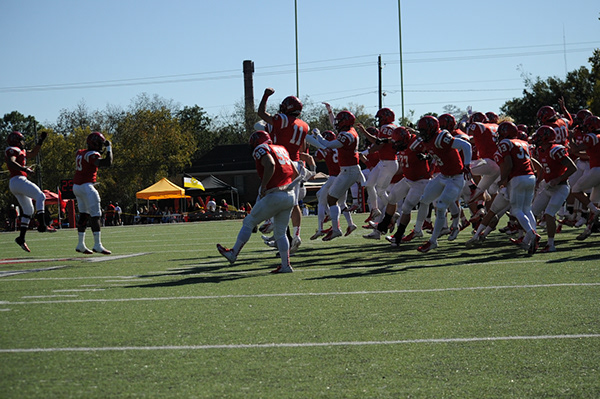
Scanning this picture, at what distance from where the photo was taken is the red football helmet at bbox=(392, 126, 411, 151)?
524 inches

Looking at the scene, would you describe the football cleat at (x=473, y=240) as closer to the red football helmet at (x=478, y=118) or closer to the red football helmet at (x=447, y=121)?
the red football helmet at (x=447, y=121)

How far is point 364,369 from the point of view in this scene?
15.1 feet

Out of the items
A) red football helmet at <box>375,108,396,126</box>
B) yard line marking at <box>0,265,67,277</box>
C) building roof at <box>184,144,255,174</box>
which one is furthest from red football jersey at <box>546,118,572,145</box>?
building roof at <box>184,144,255,174</box>

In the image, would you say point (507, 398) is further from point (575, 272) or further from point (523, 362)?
point (575, 272)

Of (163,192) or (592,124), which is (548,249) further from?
(163,192)

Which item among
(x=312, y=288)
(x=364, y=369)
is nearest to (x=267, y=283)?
(x=312, y=288)

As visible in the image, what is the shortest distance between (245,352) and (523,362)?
5.74ft

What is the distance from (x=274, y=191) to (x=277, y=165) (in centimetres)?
32

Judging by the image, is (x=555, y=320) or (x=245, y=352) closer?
(x=245, y=352)

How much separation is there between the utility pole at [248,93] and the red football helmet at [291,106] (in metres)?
72.1

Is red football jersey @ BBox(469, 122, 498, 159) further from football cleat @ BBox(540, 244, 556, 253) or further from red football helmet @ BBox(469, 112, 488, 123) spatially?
football cleat @ BBox(540, 244, 556, 253)

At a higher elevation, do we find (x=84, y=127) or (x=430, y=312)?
(x=84, y=127)

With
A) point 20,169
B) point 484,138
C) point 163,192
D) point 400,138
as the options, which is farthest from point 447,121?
point 163,192

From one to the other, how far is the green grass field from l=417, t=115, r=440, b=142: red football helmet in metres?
2.27
